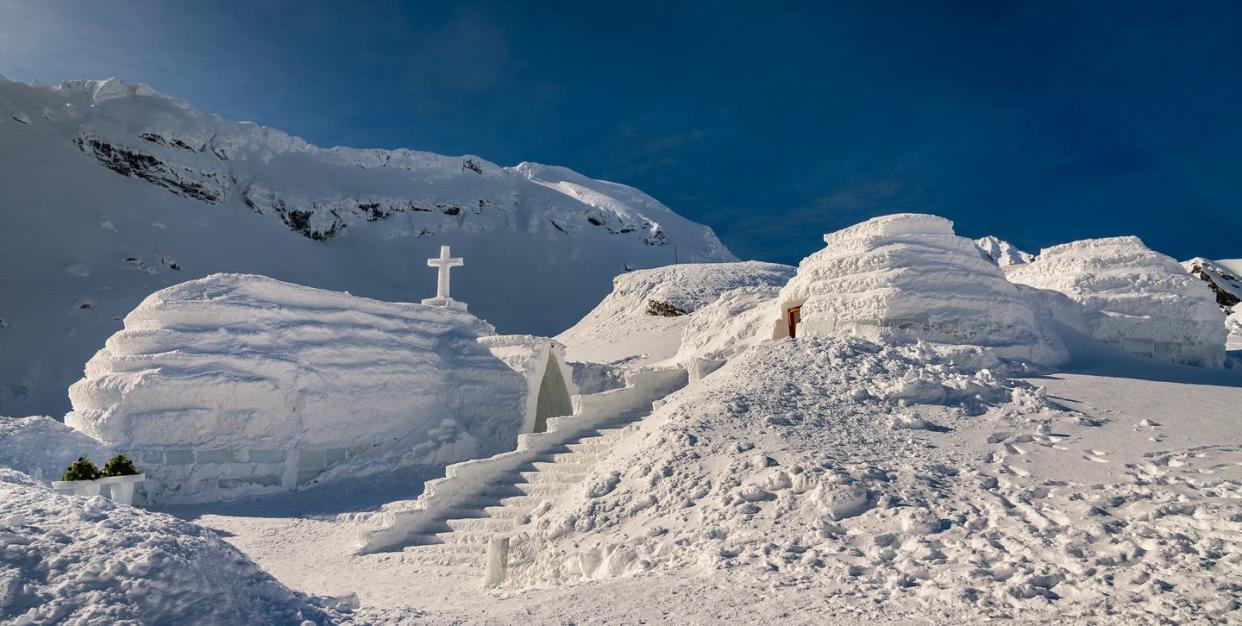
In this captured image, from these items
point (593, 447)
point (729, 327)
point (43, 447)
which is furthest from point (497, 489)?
point (729, 327)

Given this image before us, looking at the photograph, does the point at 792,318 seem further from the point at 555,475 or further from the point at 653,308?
the point at 653,308

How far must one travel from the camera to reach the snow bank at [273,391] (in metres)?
13.7

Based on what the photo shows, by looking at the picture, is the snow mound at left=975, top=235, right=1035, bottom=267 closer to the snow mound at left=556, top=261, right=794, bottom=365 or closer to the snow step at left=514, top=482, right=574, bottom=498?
the snow mound at left=556, top=261, right=794, bottom=365

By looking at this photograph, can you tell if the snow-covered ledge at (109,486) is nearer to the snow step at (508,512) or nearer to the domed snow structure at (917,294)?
the snow step at (508,512)

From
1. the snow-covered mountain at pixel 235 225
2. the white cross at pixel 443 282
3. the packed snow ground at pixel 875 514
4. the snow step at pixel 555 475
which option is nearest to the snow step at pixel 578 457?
the snow step at pixel 555 475

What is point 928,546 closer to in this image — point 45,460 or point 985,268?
point 985,268

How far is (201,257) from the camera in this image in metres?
43.2

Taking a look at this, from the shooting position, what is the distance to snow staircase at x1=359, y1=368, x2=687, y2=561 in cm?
995

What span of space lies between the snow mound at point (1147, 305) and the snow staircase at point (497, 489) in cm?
953

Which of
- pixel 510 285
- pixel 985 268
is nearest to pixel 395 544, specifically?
pixel 985 268

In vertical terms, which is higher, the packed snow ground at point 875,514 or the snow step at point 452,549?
the packed snow ground at point 875,514

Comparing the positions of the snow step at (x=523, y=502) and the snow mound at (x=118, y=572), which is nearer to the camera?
the snow mound at (x=118, y=572)

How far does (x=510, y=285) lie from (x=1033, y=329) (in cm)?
4301

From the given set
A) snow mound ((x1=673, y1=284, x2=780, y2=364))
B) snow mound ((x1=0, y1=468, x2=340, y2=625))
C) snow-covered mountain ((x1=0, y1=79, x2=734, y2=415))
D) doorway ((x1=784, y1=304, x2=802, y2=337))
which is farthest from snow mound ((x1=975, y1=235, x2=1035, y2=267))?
snow mound ((x1=0, y1=468, x2=340, y2=625))
